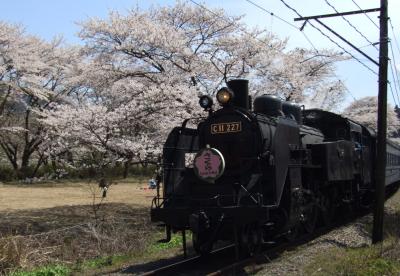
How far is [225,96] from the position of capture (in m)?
9.35

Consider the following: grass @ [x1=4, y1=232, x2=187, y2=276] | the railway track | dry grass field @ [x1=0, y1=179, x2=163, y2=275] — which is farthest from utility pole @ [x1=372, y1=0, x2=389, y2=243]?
dry grass field @ [x1=0, y1=179, x2=163, y2=275]

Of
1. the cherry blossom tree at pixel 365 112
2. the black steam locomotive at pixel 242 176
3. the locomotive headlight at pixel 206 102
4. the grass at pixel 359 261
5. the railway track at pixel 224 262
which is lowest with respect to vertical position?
the railway track at pixel 224 262

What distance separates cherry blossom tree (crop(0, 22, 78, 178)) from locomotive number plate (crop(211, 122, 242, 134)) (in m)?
27.5

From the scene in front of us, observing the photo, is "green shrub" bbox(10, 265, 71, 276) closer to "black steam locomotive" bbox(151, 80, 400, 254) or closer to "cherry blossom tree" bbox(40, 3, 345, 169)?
"black steam locomotive" bbox(151, 80, 400, 254)

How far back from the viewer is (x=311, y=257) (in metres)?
8.91

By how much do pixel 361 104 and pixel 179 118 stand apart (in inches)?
1296

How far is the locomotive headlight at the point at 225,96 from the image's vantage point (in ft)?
30.6

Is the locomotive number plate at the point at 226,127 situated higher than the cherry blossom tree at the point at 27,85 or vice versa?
the cherry blossom tree at the point at 27,85

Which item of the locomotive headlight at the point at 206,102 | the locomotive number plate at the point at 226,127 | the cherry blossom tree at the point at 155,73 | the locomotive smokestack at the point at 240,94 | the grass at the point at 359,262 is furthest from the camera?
the cherry blossom tree at the point at 155,73

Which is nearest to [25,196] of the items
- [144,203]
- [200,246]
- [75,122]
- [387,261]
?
[144,203]

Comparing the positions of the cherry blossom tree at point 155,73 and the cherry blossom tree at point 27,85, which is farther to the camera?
the cherry blossom tree at point 27,85

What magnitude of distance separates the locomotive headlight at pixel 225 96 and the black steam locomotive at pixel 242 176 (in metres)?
0.02

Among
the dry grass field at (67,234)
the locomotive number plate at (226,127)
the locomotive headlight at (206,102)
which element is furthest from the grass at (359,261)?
the dry grass field at (67,234)

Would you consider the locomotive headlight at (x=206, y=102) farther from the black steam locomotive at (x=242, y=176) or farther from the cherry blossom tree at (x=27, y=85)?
the cherry blossom tree at (x=27, y=85)
